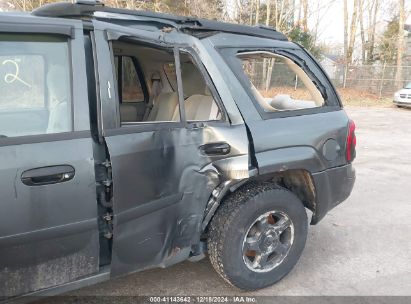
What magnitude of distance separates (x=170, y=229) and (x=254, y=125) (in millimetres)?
923

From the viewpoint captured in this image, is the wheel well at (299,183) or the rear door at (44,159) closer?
the rear door at (44,159)

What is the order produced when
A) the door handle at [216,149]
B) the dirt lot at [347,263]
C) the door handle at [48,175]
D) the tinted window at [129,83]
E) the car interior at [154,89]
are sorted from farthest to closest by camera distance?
1. the tinted window at [129,83]
2. the car interior at [154,89]
3. the dirt lot at [347,263]
4. the door handle at [216,149]
5. the door handle at [48,175]

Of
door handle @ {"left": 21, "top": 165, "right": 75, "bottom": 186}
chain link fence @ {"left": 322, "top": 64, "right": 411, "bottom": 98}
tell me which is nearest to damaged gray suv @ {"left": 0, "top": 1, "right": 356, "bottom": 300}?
door handle @ {"left": 21, "top": 165, "right": 75, "bottom": 186}

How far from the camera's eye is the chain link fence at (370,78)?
23359mm

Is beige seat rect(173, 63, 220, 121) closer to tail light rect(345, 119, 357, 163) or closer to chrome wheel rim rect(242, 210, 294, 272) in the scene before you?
chrome wheel rim rect(242, 210, 294, 272)

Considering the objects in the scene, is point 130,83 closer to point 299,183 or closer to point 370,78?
point 299,183

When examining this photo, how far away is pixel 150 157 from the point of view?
229 cm

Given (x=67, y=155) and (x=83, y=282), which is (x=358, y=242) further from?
(x=67, y=155)

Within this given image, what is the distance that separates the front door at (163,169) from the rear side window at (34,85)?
0.21 m

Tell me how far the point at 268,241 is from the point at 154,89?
2.13m

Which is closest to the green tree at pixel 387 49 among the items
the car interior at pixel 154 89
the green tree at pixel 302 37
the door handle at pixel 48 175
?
the green tree at pixel 302 37

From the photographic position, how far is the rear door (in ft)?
6.22

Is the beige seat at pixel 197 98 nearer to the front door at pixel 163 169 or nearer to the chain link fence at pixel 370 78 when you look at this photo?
the front door at pixel 163 169

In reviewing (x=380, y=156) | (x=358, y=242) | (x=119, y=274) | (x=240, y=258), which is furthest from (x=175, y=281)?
(x=380, y=156)
